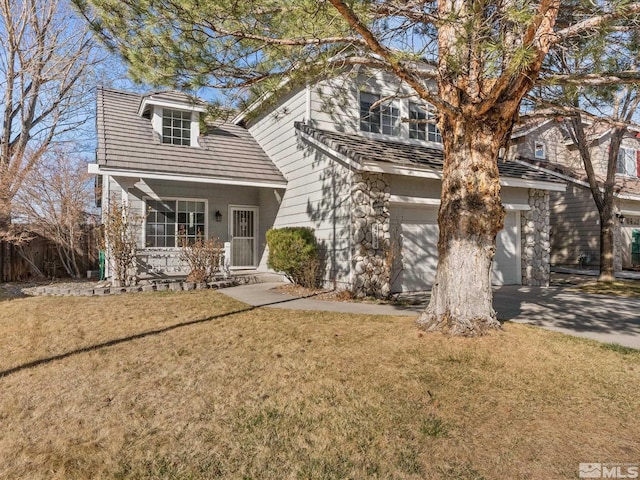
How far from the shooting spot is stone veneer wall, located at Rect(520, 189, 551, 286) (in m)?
11.5

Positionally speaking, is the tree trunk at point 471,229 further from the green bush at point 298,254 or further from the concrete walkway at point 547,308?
the green bush at point 298,254

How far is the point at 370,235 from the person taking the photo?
A: 891 cm

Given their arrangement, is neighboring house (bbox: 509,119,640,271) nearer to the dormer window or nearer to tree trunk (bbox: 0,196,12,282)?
the dormer window

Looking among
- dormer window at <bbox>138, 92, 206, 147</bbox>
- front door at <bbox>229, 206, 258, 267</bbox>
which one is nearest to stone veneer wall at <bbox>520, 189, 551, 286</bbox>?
front door at <bbox>229, 206, 258, 267</bbox>

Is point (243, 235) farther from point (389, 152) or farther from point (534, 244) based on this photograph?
point (534, 244)

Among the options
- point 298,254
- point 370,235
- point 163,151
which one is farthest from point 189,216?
point 370,235

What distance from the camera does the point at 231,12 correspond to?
4641mm

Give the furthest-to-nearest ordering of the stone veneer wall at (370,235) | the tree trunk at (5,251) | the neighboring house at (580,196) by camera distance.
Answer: the neighboring house at (580,196) → the tree trunk at (5,251) → the stone veneer wall at (370,235)

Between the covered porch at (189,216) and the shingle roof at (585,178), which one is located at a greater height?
the shingle roof at (585,178)

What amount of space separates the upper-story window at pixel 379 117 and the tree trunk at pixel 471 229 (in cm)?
622

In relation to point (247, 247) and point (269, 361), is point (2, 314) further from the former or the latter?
point (247, 247)

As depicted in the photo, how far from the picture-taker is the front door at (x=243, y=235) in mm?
12805

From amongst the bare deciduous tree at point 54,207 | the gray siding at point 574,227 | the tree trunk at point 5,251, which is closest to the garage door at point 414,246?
the bare deciduous tree at point 54,207

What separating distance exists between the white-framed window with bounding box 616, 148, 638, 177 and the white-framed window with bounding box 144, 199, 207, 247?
18.7 metres
